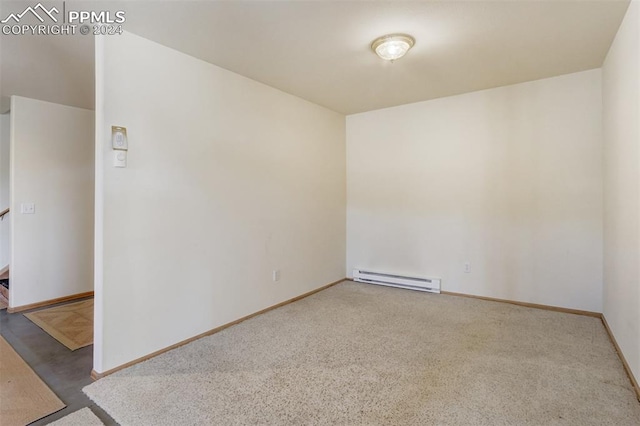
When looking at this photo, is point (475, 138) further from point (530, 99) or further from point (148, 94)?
point (148, 94)

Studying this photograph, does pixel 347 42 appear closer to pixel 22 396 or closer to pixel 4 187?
pixel 22 396

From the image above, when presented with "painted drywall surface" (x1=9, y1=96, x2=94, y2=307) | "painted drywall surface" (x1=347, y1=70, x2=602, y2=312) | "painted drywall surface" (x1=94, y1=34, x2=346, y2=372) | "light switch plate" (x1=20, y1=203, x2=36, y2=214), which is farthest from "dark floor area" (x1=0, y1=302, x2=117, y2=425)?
"painted drywall surface" (x1=347, y1=70, x2=602, y2=312)

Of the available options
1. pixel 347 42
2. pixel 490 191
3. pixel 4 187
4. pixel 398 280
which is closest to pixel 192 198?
pixel 347 42

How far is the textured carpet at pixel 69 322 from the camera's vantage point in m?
2.89

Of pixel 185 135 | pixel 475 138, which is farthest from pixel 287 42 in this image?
pixel 475 138

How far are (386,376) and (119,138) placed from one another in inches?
101

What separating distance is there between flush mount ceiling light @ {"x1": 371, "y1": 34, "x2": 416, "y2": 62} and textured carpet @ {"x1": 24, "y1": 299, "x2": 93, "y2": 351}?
3574 mm

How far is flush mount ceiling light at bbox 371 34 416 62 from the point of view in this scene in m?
2.51

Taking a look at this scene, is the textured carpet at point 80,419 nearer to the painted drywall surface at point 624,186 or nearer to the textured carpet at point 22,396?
the textured carpet at point 22,396

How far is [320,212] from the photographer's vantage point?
14.7 ft

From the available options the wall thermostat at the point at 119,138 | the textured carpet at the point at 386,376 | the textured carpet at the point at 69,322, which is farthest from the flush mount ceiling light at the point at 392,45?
the textured carpet at the point at 69,322

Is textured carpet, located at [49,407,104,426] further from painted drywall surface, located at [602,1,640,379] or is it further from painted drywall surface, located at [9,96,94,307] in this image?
painted drywall surface, located at [602,1,640,379]

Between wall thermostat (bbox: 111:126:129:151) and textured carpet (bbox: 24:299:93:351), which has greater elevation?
wall thermostat (bbox: 111:126:129:151)

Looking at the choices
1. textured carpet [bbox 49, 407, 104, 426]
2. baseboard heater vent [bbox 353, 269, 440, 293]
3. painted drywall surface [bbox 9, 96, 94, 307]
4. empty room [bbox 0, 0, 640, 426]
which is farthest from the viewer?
baseboard heater vent [bbox 353, 269, 440, 293]
